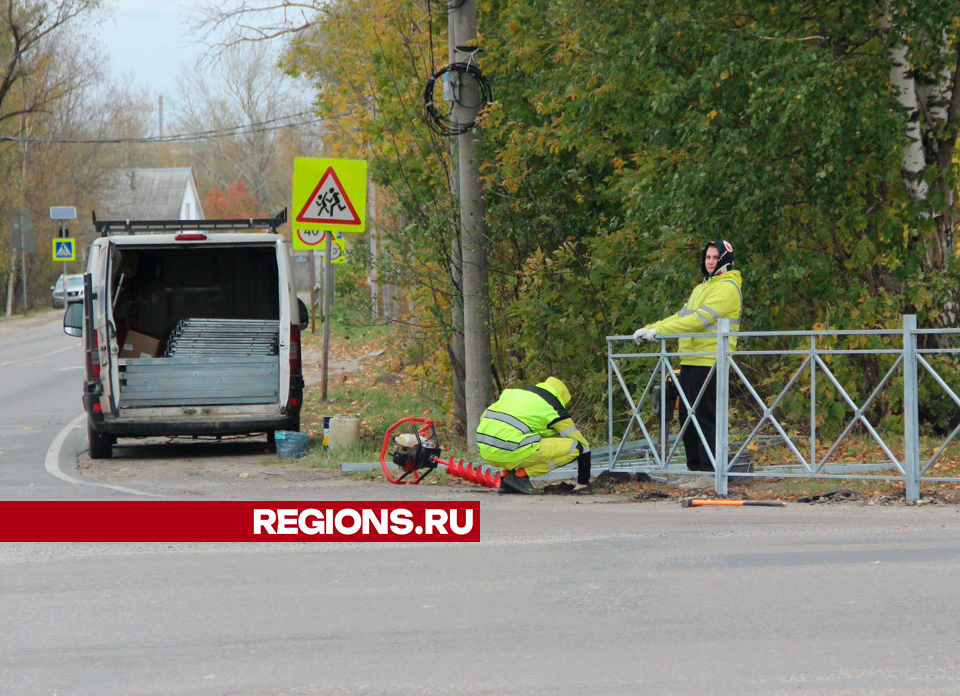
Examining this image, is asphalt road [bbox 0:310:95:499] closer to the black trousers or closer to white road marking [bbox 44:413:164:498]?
white road marking [bbox 44:413:164:498]

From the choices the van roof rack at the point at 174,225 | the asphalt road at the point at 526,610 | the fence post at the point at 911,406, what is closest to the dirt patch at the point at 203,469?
the van roof rack at the point at 174,225

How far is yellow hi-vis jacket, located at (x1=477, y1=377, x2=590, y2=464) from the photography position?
982 centimetres

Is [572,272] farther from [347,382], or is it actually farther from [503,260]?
[347,382]

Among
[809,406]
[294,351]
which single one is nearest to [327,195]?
[294,351]

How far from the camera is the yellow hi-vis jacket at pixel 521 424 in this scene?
387 inches

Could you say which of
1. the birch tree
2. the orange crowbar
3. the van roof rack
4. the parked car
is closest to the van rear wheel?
the van roof rack

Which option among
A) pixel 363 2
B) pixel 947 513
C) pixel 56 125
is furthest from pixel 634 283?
pixel 56 125

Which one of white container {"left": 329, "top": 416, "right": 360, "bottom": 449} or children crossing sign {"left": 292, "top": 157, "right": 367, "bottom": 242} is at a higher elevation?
children crossing sign {"left": 292, "top": 157, "right": 367, "bottom": 242}

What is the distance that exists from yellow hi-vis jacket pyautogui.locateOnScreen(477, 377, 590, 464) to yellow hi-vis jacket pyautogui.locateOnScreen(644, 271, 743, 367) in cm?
107

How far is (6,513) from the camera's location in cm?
977

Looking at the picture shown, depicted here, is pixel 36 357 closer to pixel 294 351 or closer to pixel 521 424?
pixel 294 351

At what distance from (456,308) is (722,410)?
5334mm

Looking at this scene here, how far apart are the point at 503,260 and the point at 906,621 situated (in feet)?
31.2

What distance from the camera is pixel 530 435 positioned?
9844mm
